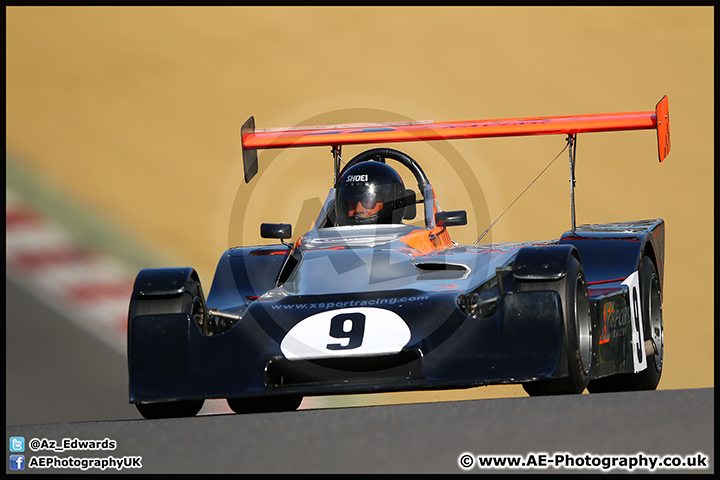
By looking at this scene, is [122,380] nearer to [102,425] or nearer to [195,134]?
[102,425]

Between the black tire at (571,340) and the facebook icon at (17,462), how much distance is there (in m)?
2.65

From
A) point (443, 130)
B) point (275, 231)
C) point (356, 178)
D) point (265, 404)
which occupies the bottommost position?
point (265, 404)

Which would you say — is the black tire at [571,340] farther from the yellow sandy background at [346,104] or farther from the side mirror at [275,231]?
the yellow sandy background at [346,104]

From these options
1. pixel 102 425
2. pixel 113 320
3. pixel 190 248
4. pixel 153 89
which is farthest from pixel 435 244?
pixel 153 89

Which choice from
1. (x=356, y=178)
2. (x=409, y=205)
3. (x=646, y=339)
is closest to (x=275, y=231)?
(x=356, y=178)

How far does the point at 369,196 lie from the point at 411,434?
131 inches

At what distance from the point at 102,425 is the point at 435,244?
3.29m

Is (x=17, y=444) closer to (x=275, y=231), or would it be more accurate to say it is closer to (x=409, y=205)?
(x=275, y=231)

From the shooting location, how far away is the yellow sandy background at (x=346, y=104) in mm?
15609

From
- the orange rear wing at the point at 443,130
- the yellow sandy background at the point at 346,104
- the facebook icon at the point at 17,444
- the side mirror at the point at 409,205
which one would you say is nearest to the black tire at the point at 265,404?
the side mirror at the point at 409,205

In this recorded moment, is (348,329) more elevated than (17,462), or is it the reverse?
(348,329)

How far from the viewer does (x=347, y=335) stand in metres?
5.55

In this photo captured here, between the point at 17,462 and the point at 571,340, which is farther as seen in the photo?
the point at 571,340

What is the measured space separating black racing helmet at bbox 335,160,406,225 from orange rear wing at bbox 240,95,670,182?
587 mm
